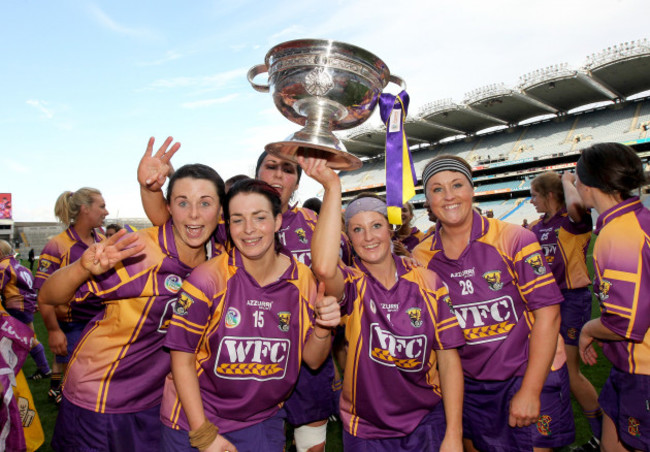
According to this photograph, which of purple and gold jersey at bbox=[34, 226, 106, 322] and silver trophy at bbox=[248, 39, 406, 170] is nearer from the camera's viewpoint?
silver trophy at bbox=[248, 39, 406, 170]

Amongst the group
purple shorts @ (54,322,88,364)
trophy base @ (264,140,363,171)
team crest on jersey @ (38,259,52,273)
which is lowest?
purple shorts @ (54,322,88,364)

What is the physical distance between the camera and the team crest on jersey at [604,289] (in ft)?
6.91

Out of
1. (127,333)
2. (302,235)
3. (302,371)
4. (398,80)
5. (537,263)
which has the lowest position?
(302,371)

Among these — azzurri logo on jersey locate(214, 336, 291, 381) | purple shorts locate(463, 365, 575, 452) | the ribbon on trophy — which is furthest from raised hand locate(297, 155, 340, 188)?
purple shorts locate(463, 365, 575, 452)

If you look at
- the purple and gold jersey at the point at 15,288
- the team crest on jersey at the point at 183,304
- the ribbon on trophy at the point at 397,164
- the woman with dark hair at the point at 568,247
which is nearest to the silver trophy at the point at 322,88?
the ribbon on trophy at the point at 397,164

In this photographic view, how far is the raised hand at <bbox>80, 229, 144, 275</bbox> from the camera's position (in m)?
1.95

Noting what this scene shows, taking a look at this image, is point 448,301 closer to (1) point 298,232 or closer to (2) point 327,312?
(2) point 327,312

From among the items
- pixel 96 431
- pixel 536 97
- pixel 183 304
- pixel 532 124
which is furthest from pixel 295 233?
pixel 532 124

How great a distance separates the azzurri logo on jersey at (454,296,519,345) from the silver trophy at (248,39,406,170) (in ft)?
3.60

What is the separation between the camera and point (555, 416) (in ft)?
7.49

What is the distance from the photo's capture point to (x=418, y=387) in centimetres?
215

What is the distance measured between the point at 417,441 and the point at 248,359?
0.97 m

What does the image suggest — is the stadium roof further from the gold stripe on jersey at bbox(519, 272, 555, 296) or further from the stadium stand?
the gold stripe on jersey at bbox(519, 272, 555, 296)

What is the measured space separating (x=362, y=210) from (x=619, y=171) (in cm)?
138
